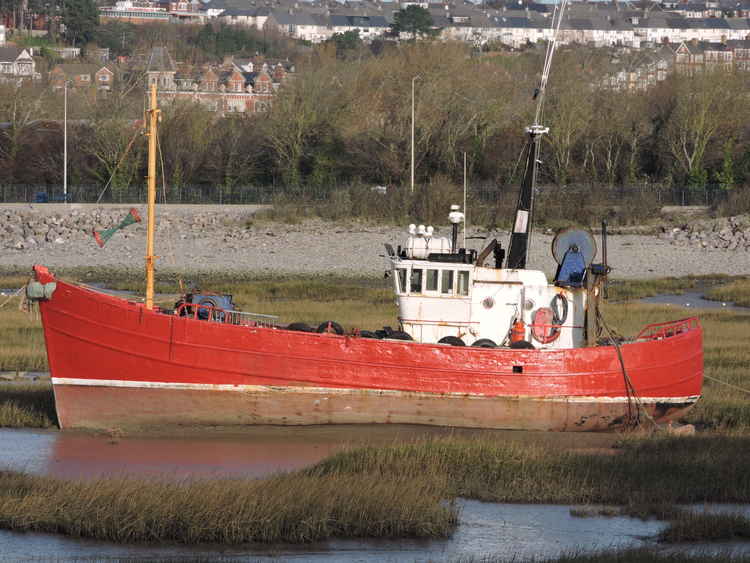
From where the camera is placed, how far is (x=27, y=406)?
84.0ft

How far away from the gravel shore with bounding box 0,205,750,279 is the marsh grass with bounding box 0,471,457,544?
33127 mm

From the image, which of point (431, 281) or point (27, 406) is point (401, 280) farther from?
point (27, 406)

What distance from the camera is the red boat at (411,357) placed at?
2431 centimetres

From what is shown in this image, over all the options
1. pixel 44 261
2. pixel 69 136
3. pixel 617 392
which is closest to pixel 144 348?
pixel 617 392

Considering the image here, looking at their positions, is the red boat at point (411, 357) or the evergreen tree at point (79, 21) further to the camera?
→ the evergreen tree at point (79, 21)

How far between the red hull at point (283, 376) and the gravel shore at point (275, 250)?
2613 centimetres

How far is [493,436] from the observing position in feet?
80.3

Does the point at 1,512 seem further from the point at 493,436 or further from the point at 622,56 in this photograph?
the point at 622,56

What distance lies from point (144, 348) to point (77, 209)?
42.0 metres

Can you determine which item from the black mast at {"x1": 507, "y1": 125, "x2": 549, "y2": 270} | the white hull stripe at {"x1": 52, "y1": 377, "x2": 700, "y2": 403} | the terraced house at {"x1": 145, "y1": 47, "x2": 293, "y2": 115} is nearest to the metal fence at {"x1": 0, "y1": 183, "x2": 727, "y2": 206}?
the terraced house at {"x1": 145, "y1": 47, "x2": 293, "y2": 115}

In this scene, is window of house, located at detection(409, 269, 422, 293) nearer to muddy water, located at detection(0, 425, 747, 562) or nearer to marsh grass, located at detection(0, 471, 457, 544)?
muddy water, located at detection(0, 425, 747, 562)

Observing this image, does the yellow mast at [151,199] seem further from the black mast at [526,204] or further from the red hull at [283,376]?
the black mast at [526,204]

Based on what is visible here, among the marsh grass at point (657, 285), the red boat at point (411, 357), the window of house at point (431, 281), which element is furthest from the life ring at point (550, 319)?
the marsh grass at point (657, 285)

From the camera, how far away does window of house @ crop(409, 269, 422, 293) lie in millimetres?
25797
